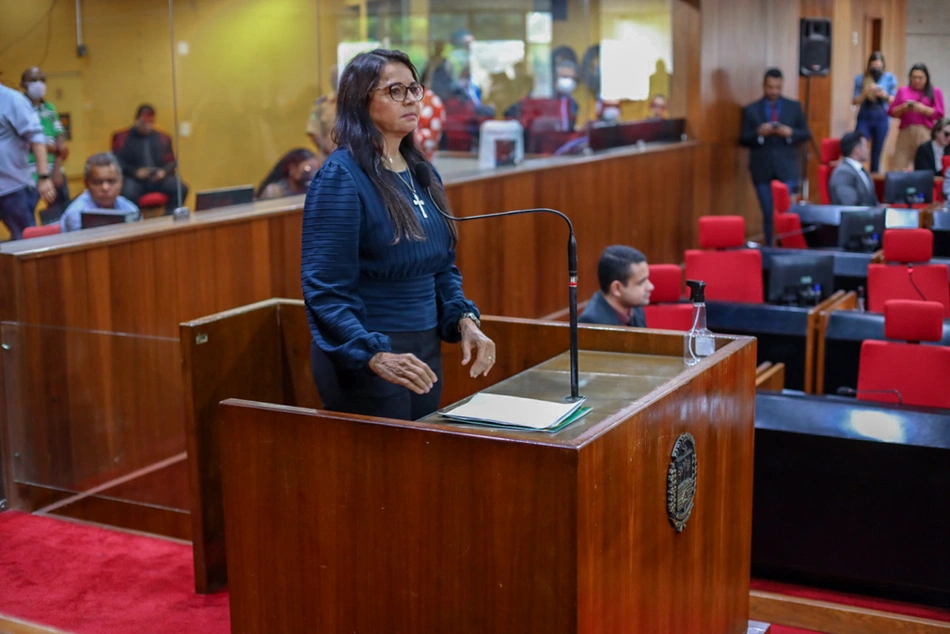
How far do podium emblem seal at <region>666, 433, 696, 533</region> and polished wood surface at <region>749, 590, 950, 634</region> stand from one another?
108 centimetres

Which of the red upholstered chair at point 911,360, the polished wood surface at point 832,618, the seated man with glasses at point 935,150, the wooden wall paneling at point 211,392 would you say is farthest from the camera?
the seated man with glasses at point 935,150

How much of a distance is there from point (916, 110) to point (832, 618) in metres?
8.30

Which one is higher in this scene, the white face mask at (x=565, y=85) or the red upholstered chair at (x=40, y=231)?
the white face mask at (x=565, y=85)

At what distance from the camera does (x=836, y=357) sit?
17.8 feet

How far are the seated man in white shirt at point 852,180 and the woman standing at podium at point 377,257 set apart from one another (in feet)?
20.7

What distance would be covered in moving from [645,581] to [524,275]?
458 centimetres

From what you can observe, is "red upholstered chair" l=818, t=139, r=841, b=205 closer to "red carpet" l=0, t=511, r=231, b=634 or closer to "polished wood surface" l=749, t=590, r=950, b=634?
"polished wood surface" l=749, t=590, r=950, b=634

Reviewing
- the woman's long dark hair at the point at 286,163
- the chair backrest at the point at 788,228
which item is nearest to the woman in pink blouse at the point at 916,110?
the chair backrest at the point at 788,228

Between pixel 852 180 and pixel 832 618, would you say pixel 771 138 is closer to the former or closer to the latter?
pixel 852 180

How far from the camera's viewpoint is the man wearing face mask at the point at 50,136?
203 inches

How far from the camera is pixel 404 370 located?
225 centimetres

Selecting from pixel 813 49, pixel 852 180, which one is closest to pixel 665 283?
pixel 852 180

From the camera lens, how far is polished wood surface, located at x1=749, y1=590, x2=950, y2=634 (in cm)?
326

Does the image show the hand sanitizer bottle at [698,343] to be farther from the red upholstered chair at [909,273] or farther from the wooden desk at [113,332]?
the red upholstered chair at [909,273]
